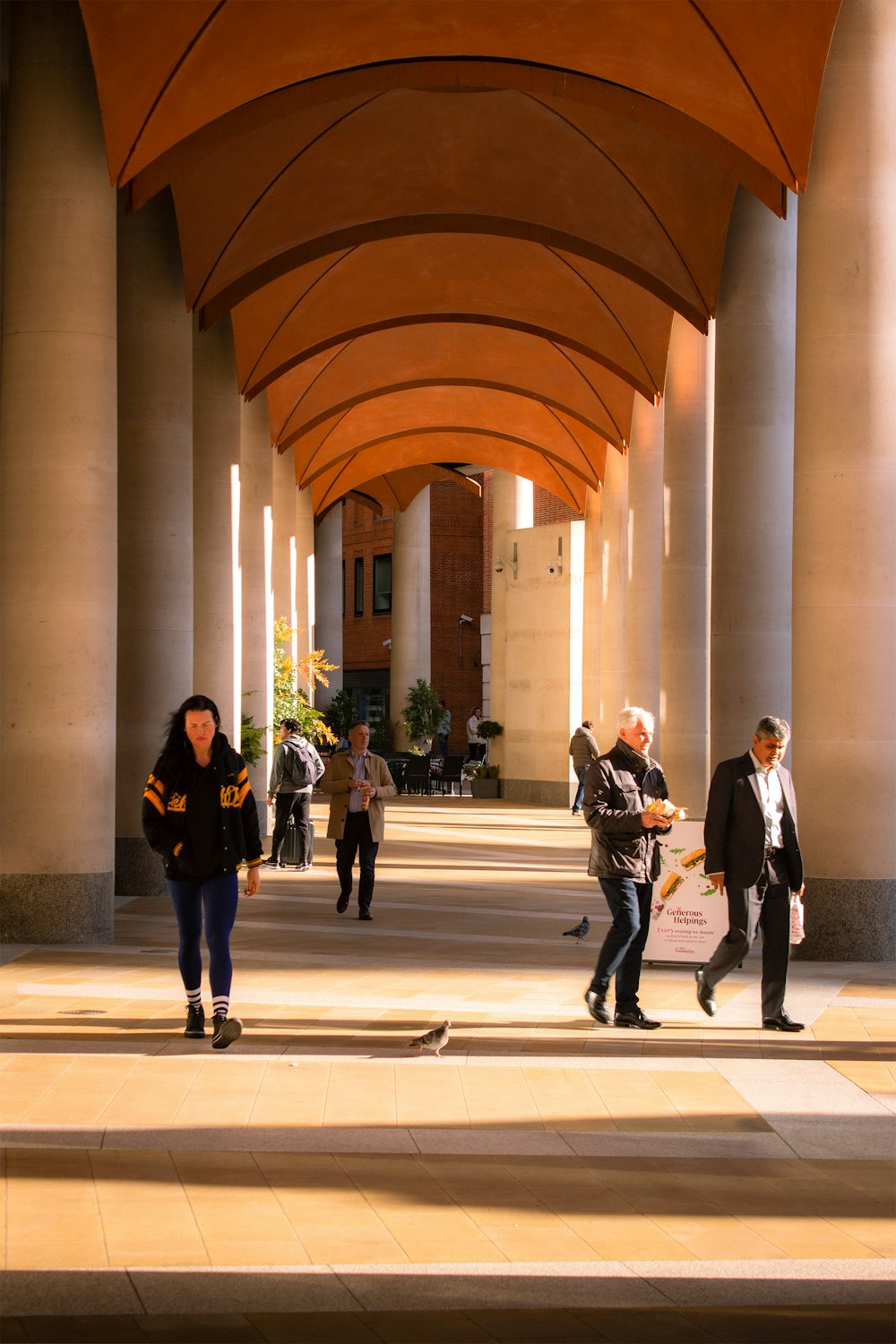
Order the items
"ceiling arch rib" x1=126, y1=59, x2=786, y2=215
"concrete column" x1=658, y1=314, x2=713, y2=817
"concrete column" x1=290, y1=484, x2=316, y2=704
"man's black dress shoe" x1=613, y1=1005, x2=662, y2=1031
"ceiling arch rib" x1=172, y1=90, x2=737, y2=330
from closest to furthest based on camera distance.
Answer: "man's black dress shoe" x1=613, y1=1005, x2=662, y2=1031
"ceiling arch rib" x1=126, y1=59, x2=786, y2=215
"ceiling arch rib" x1=172, y1=90, x2=737, y2=330
"concrete column" x1=658, y1=314, x2=713, y2=817
"concrete column" x1=290, y1=484, x2=316, y2=704

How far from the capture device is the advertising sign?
1055 centimetres

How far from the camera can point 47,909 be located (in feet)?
39.0

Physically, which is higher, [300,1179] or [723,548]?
[723,548]

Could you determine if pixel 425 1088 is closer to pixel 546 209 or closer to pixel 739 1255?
pixel 739 1255

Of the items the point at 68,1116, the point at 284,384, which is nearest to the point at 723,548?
the point at 68,1116

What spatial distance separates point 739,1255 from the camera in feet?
15.2

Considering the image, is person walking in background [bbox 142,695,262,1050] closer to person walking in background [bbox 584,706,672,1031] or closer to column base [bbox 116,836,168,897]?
person walking in background [bbox 584,706,672,1031]

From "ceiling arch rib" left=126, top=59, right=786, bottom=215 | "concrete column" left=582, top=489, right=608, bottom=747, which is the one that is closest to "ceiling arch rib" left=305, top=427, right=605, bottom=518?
"concrete column" left=582, top=489, right=608, bottom=747

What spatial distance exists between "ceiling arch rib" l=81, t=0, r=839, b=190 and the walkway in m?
7.46

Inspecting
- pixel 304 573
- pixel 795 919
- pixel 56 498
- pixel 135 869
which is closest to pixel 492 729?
pixel 304 573

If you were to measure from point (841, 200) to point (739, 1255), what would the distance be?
8840 mm

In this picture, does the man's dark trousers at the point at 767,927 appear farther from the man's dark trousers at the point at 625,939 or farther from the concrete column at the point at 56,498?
the concrete column at the point at 56,498

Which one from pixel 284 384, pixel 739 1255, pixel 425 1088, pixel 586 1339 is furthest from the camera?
pixel 284 384

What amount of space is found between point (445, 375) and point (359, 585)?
28969mm
